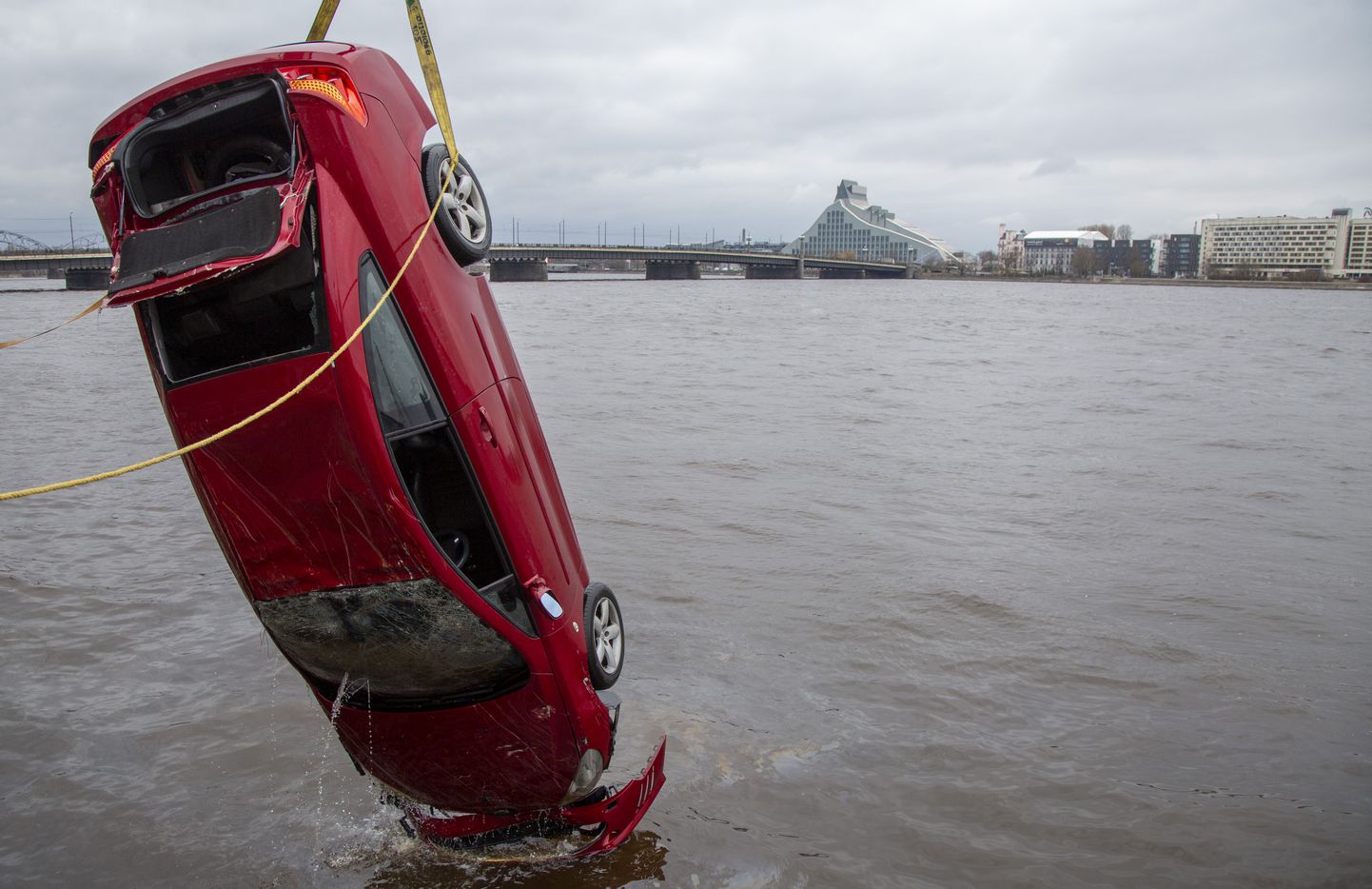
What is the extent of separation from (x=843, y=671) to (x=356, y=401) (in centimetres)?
419

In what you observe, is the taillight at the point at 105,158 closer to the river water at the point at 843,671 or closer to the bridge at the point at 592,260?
the river water at the point at 843,671

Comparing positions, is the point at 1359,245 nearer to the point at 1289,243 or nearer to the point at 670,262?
the point at 1289,243

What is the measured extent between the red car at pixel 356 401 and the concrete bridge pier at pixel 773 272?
364 ft

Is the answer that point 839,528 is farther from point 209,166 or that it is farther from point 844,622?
point 209,166

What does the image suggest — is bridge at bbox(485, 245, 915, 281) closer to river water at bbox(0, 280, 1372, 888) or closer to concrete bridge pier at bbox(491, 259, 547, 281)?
concrete bridge pier at bbox(491, 259, 547, 281)

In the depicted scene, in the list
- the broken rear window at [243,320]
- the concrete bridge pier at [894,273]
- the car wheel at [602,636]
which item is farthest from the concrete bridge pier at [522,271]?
the broken rear window at [243,320]

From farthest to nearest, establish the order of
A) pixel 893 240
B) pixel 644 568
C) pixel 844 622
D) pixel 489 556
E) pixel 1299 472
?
pixel 893 240, pixel 1299 472, pixel 644 568, pixel 844 622, pixel 489 556

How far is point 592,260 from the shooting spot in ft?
303

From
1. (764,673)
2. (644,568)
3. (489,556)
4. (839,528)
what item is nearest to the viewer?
(489,556)

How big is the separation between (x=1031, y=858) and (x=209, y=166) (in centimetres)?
442

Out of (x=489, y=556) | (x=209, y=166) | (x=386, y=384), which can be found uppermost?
(x=209, y=166)

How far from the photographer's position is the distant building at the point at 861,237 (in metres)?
184

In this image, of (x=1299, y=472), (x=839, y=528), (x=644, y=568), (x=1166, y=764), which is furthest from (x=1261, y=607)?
(x=1299, y=472)

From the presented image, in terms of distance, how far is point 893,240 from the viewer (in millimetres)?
184125
